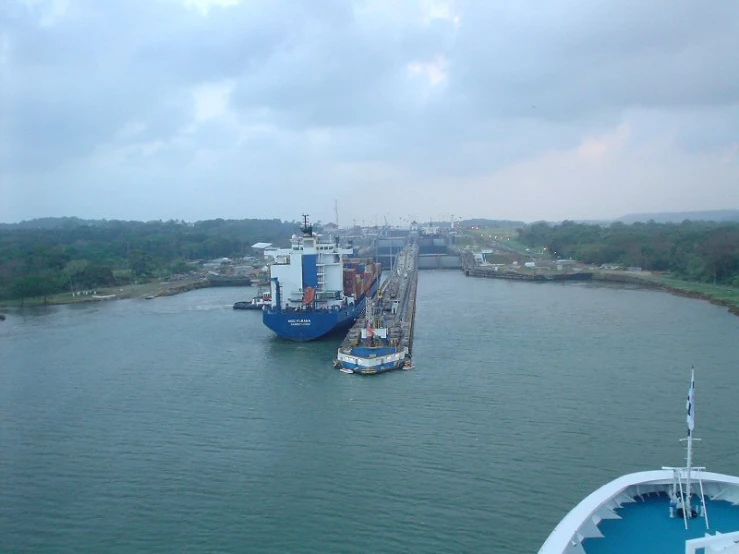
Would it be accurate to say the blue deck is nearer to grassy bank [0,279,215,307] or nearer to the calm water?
the calm water

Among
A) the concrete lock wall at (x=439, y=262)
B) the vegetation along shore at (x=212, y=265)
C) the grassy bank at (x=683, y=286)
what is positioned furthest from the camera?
the concrete lock wall at (x=439, y=262)

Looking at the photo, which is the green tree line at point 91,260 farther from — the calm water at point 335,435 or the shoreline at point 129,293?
the calm water at point 335,435

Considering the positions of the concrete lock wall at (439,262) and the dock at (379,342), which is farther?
the concrete lock wall at (439,262)

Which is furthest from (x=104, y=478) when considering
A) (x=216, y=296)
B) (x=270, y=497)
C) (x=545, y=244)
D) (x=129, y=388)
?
(x=545, y=244)

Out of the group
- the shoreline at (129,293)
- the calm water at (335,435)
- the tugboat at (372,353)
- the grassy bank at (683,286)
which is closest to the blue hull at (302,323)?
the calm water at (335,435)

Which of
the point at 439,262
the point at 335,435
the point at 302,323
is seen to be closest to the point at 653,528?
the point at 335,435

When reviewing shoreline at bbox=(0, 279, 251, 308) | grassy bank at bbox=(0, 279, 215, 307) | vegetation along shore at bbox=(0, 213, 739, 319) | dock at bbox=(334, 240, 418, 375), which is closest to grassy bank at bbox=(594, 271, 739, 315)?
vegetation along shore at bbox=(0, 213, 739, 319)
